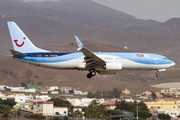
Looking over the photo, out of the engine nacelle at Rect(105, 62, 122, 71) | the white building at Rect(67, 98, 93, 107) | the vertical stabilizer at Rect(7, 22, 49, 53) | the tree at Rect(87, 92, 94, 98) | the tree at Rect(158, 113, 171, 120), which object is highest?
the vertical stabilizer at Rect(7, 22, 49, 53)

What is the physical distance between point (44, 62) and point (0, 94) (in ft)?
400

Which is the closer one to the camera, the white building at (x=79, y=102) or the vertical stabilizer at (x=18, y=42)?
the vertical stabilizer at (x=18, y=42)

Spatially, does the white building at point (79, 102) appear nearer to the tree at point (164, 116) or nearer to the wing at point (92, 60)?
the tree at point (164, 116)

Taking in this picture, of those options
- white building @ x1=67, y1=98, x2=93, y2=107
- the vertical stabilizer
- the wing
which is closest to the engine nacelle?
the wing

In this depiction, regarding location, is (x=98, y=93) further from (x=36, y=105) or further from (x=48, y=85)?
(x=36, y=105)

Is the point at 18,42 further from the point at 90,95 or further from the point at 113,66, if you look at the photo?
the point at 90,95

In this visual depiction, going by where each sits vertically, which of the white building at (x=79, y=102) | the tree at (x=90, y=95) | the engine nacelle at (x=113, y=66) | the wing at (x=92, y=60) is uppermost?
the wing at (x=92, y=60)

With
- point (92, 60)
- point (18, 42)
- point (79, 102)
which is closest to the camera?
point (92, 60)

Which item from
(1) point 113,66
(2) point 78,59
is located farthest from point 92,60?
(1) point 113,66

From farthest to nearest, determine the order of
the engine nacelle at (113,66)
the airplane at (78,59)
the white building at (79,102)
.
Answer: the white building at (79,102) → the airplane at (78,59) → the engine nacelle at (113,66)

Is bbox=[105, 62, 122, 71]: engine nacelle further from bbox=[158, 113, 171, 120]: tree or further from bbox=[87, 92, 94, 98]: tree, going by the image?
bbox=[87, 92, 94, 98]: tree

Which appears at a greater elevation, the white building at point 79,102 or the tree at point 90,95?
the tree at point 90,95

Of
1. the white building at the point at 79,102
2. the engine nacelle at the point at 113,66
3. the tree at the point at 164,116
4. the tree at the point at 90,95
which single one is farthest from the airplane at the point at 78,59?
the tree at the point at 90,95

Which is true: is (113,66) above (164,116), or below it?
above
